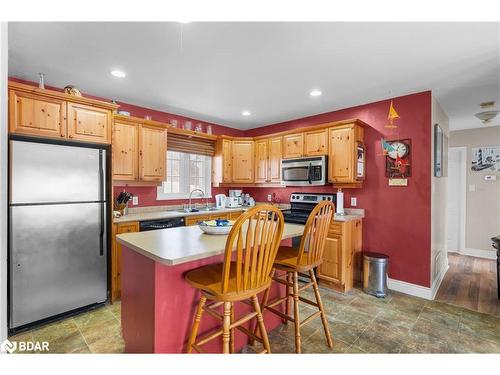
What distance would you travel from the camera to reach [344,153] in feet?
11.1

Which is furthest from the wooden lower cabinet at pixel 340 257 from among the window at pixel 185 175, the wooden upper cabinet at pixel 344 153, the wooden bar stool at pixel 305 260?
the window at pixel 185 175

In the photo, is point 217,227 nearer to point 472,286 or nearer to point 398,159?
point 398,159

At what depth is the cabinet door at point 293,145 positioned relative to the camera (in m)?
3.90

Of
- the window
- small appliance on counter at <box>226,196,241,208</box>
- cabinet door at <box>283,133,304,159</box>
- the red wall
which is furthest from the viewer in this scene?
small appliance on counter at <box>226,196,241,208</box>

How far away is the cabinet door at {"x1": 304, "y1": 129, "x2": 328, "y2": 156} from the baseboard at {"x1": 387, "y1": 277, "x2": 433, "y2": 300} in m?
1.93

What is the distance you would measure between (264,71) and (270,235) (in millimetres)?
1810

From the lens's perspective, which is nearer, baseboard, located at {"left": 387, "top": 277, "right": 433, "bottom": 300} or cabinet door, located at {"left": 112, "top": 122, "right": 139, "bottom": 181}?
baseboard, located at {"left": 387, "top": 277, "right": 433, "bottom": 300}

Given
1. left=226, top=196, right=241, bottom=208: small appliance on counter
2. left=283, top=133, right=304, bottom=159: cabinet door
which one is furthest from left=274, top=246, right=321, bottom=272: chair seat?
left=226, top=196, right=241, bottom=208: small appliance on counter

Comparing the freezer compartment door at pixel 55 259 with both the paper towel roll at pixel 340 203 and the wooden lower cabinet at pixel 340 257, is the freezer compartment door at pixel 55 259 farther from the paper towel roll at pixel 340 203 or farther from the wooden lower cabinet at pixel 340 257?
the paper towel roll at pixel 340 203

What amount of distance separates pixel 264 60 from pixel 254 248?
5.81 ft

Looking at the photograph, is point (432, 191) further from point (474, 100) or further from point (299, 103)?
point (299, 103)

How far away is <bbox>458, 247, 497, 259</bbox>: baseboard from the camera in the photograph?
455cm

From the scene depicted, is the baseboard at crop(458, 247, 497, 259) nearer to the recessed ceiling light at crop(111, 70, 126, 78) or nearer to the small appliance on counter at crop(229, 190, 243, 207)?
the small appliance on counter at crop(229, 190, 243, 207)

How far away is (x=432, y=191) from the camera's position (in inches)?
119
